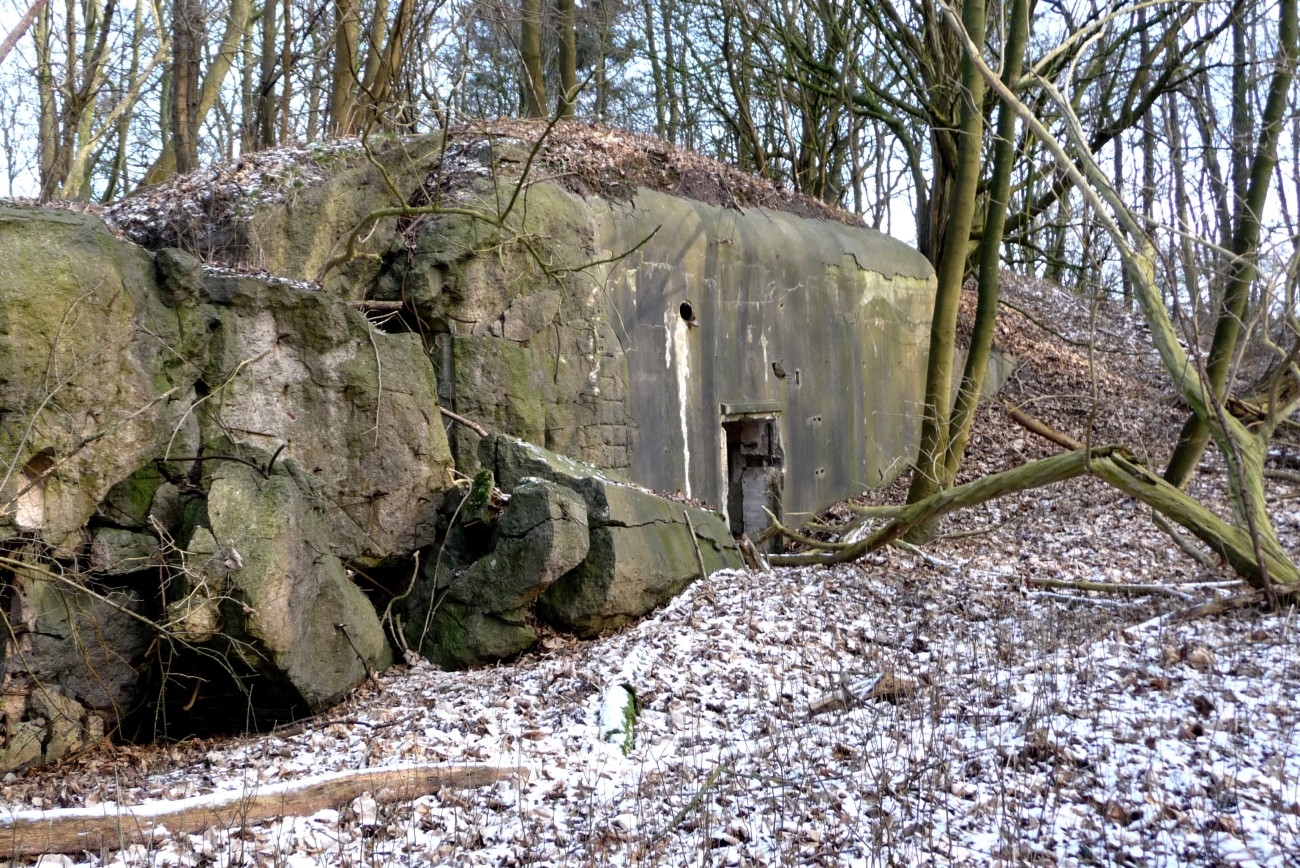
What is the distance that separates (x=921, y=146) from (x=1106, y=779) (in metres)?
16.8

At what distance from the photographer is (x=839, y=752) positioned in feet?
14.9

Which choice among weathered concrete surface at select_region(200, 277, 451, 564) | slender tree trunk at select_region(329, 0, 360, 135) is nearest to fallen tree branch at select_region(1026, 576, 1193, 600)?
weathered concrete surface at select_region(200, 277, 451, 564)

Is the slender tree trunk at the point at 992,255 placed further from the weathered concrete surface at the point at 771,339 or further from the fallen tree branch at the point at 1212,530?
the fallen tree branch at the point at 1212,530

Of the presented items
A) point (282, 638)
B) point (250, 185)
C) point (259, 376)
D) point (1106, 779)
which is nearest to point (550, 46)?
point (250, 185)

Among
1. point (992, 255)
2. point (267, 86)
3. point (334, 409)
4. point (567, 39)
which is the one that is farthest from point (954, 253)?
point (267, 86)

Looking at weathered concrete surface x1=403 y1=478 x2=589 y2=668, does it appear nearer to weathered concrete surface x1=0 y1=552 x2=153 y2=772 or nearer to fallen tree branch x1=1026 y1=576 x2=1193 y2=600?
weathered concrete surface x1=0 y1=552 x2=153 y2=772

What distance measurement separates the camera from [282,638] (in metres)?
5.58

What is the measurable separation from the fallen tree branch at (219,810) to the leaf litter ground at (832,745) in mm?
76

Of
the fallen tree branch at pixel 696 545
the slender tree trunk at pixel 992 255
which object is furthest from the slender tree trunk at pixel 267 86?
the slender tree trunk at pixel 992 255

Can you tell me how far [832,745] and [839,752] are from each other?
0.08 metres

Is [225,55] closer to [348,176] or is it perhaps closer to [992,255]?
[348,176]

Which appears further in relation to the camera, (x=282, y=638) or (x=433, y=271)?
(x=433, y=271)

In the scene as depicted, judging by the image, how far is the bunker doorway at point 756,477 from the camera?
36.7 feet

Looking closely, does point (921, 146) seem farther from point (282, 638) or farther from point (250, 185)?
point (282, 638)
